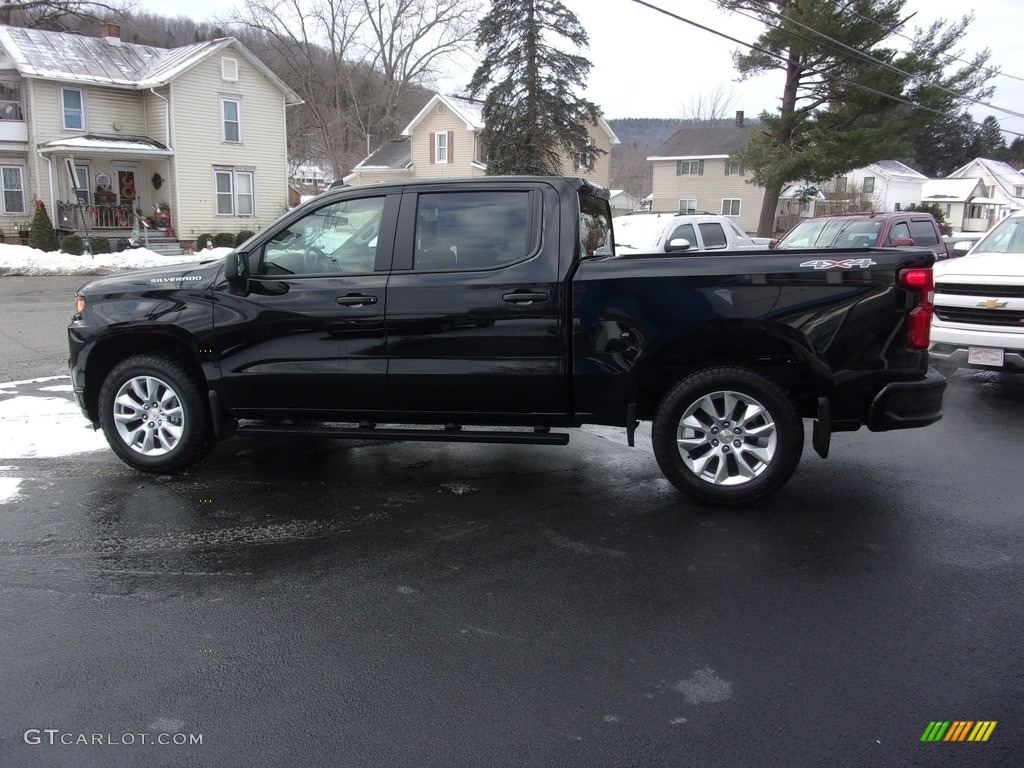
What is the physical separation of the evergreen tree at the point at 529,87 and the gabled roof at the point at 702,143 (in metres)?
24.0

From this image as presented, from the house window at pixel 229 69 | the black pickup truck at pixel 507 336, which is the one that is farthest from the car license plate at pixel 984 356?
the house window at pixel 229 69

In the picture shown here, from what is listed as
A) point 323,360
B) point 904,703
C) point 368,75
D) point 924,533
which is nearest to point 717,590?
point 904,703

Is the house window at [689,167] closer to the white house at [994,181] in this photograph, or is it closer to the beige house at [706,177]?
the beige house at [706,177]

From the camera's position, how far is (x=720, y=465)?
528cm

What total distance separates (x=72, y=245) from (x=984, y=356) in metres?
26.6

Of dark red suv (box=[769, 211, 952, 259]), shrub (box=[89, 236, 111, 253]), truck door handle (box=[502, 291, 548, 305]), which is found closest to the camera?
truck door handle (box=[502, 291, 548, 305])

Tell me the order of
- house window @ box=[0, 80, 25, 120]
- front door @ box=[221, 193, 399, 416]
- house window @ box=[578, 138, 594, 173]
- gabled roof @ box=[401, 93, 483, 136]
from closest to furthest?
front door @ box=[221, 193, 399, 416] < house window @ box=[0, 80, 25, 120] < house window @ box=[578, 138, 594, 173] < gabled roof @ box=[401, 93, 483, 136]

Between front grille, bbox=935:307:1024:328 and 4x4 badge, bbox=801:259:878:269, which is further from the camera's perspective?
front grille, bbox=935:307:1024:328

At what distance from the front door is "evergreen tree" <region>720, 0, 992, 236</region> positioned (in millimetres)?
24130

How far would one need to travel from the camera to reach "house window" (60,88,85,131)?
99.0ft

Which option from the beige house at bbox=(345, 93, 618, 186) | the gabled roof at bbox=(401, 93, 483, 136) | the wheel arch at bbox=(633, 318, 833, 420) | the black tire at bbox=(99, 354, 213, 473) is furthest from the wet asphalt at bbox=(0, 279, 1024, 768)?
the gabled roof at bbox=(401, 93, 483, 136)

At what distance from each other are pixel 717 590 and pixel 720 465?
49.2 inches

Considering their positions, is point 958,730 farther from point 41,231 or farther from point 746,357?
point 41,231

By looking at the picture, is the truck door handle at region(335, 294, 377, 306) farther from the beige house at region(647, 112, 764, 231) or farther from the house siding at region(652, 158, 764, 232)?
the house siding at region(652, 158, 764, 232)
